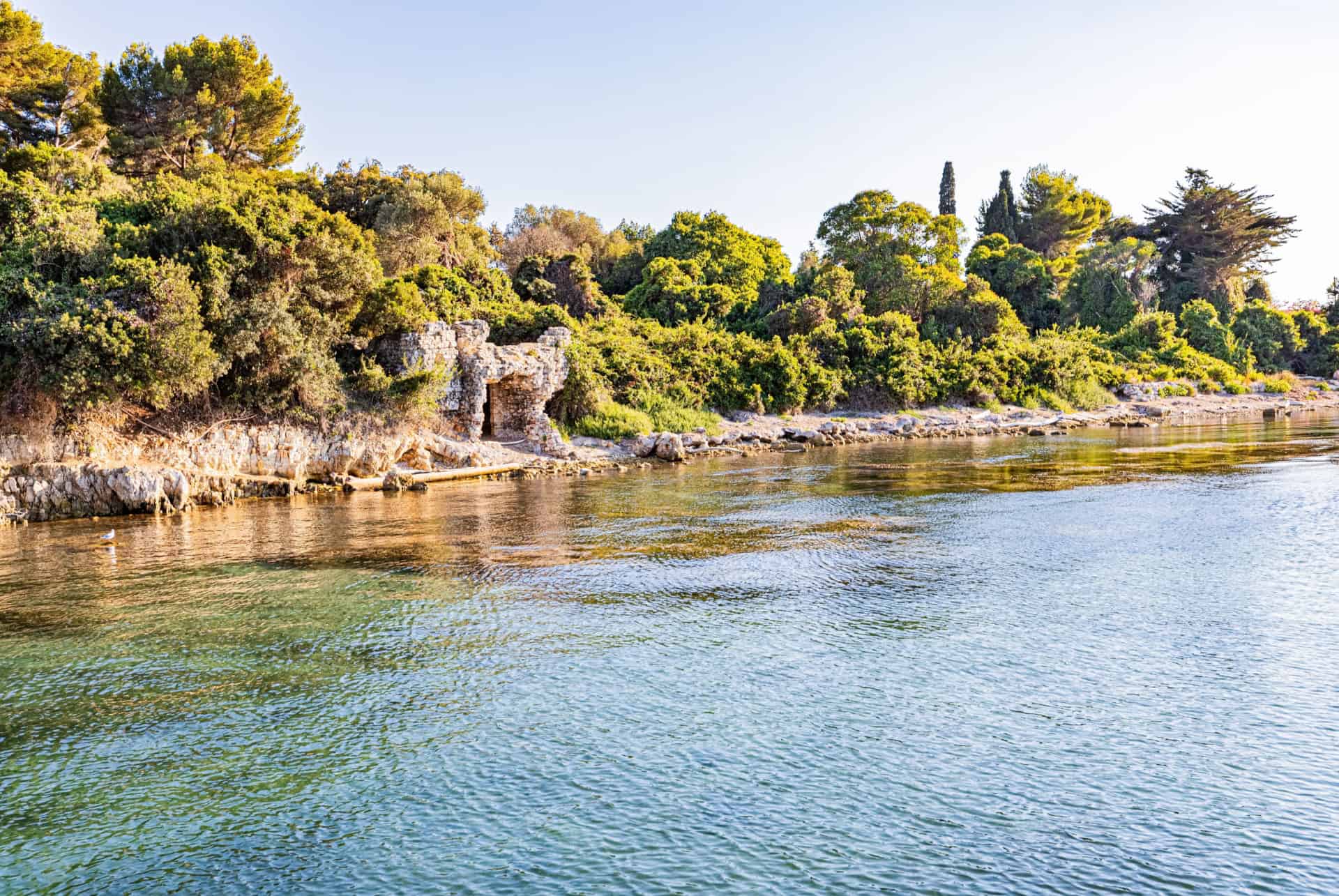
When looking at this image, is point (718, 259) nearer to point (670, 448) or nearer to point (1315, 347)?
point (670, 448)

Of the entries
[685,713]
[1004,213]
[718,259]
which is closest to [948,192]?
[1004,213]

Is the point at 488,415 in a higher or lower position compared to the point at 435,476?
higher

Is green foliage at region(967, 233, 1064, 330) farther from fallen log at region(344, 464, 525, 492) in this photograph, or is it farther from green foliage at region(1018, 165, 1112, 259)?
fallen log at region(344, 464, 525, 492)

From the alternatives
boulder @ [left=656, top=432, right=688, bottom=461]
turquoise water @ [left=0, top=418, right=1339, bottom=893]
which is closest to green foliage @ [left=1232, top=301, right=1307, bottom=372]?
boulder @ [left=656, top=432, right=688, bottom=461]

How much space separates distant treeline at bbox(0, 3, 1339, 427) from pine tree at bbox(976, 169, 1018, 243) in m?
0.32

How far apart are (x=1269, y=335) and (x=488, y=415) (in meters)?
73.7

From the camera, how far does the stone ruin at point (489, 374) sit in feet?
119

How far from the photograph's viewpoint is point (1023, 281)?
3204 inches

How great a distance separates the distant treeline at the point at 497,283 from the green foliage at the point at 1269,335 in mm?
267

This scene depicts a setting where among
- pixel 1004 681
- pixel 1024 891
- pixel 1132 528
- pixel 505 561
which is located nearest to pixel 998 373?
pixel 1132 528

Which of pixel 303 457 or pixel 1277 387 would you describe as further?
pixel 1277 387

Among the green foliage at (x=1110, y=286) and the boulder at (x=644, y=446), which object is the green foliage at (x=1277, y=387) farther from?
the boulder at (x=644, y=446)

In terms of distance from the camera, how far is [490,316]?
46219 mm

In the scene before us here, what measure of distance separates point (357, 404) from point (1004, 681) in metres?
28.2
